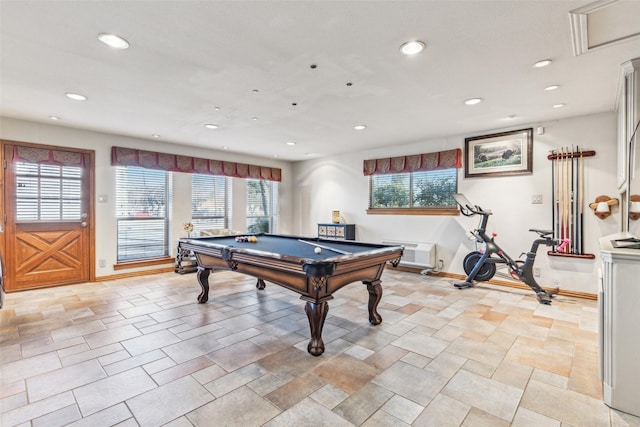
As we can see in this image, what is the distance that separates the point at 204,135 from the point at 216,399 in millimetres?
4312

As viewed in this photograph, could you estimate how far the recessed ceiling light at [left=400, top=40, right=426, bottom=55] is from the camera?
230 cm

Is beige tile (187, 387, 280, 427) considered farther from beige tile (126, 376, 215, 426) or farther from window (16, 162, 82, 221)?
window (16, 162, 82, 221)

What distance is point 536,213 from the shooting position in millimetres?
4547

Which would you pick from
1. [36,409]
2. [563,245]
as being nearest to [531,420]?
[36,409]

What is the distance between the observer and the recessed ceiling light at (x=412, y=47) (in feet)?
7.54

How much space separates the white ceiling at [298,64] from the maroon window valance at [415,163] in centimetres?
78

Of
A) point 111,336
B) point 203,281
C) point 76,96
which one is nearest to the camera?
point 111,336

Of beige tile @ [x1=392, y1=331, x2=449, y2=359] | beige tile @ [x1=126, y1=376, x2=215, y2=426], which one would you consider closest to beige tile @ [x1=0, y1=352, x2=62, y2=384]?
beige tile @ [x1=126, y1=376, x2=215, y2=426]

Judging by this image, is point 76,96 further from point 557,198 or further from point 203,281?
point 557,198

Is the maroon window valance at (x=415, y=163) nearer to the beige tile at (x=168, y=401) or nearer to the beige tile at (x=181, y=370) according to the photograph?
the beige tile at (x=181, y=370)

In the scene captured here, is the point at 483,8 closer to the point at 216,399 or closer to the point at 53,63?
the point at 216,399

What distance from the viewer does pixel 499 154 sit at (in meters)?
4.86

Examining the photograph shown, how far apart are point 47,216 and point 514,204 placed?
7.16 metres

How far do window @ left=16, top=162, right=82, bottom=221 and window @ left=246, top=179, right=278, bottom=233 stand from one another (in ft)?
10.5
